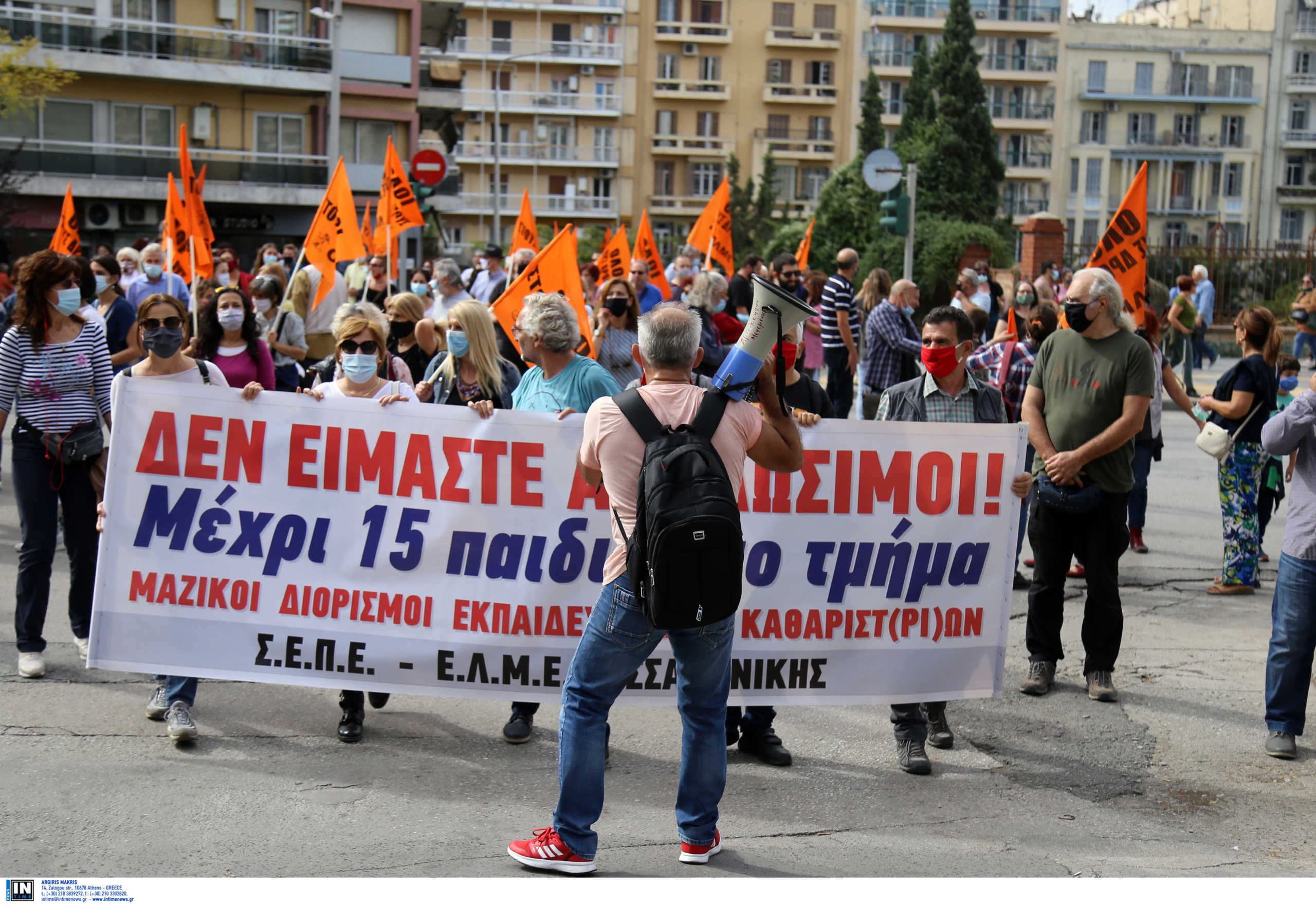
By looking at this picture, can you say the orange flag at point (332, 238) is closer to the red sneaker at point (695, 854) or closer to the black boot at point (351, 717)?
the black boot at point (351, 717)

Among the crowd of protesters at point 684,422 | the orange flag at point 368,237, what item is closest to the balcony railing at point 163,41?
the orange flag at point 368,237

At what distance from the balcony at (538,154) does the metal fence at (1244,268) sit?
159ft

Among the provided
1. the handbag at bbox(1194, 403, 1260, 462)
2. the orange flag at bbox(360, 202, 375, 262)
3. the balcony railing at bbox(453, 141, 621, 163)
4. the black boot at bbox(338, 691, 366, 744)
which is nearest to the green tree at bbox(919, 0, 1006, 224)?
the balcony railing at bbox(453, 141, 621, 163)

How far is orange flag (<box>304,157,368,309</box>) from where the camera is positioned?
12.5m

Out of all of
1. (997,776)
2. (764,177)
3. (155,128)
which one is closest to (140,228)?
(155,128)

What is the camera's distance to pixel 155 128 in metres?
40.2

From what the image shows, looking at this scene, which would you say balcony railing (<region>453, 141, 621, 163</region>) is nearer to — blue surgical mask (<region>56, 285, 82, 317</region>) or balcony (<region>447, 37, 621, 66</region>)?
balcony (<region>447, 37, 621, 66</region>)

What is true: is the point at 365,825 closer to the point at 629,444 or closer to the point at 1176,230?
the point at 629,444

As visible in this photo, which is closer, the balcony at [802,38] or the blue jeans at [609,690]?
the blue jeans at [609,690]

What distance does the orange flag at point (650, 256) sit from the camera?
16.0m

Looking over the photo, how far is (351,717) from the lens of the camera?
19.0 feet

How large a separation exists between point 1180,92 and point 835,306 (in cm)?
7214

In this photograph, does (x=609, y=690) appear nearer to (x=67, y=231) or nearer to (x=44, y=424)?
(x=44, y=424)

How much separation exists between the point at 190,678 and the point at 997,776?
3325 millimetres
